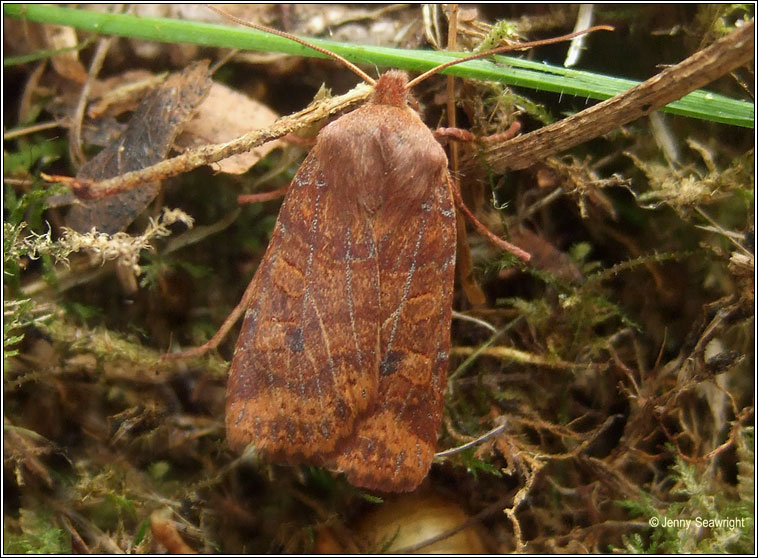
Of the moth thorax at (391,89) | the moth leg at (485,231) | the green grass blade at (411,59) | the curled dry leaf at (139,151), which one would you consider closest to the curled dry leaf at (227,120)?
the curled dry leaf at (139,151)

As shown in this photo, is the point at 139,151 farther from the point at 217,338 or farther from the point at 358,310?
the point at 358,310

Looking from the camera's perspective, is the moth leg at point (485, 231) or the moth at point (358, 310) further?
the moth leg at point (485, 231)

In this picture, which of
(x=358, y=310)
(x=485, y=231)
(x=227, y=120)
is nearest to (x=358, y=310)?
(x=358, y=310)

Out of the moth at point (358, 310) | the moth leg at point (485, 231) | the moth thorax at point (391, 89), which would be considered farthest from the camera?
the moth leg at point (485, 231)

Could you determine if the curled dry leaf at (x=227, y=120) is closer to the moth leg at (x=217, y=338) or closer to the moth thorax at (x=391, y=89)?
the moth thorax at (x=391, y=89)

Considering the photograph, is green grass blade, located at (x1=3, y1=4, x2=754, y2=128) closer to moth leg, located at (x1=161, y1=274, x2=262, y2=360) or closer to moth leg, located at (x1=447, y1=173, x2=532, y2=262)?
moth leg, located at (x1=447, y1=173, x2=532, y2=262)

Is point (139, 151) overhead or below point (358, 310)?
overhead

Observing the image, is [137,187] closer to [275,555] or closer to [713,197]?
[275,555]
